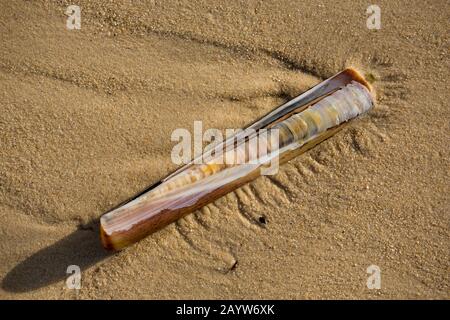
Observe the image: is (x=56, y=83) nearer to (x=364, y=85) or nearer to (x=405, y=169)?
(x=364, y=85)

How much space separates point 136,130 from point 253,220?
72 centimetres

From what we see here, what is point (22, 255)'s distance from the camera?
7.91 feet

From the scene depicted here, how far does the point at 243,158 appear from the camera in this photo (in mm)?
2424

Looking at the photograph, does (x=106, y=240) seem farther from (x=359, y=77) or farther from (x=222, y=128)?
(x=359, y=77)

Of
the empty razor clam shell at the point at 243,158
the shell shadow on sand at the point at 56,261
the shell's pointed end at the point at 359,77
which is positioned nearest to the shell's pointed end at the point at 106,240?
Answer: the empty razor clam shell at the point at 243,158

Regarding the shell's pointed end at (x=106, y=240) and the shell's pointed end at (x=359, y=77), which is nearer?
the shell's pointed end at (x=106, y=240)

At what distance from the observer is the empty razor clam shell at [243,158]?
2.31 meters

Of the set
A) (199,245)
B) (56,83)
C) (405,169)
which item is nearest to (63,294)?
(199,245)

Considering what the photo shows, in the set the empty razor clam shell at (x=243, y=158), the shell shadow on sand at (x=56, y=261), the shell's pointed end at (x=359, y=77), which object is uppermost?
the shell's pointed end at (x=359, y=77)

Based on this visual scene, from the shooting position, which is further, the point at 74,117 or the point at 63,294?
the point at 74,117

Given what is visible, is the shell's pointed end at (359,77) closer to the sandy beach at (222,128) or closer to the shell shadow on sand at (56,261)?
the sandy beach at (222,128)

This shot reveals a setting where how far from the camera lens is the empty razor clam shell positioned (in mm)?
2309

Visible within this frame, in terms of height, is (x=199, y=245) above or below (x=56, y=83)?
below
